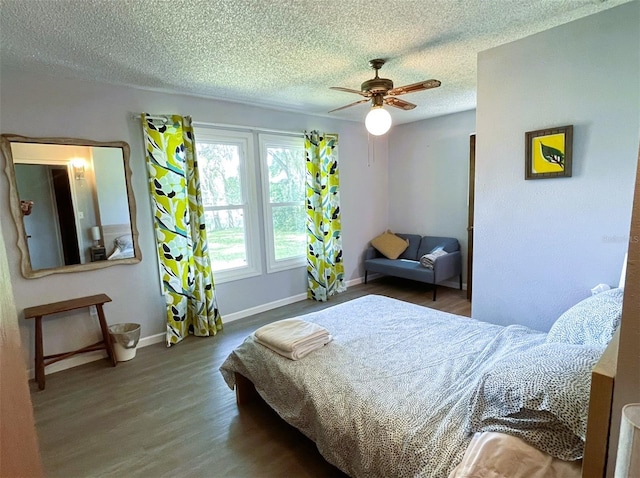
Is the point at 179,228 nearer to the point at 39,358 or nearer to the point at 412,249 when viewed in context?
the point at 39,358

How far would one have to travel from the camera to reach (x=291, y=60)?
8.48ft

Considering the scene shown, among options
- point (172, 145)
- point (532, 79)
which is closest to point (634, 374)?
point (532, 79)

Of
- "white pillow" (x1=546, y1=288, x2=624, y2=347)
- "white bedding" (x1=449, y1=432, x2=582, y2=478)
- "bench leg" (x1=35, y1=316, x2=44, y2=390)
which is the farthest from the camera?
"bench leg" (x1=35, y1=316, x2=44, y2=390)

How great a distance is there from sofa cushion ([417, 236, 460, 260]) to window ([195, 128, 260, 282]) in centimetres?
248

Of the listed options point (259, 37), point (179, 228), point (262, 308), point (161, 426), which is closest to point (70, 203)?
point (179, 228)

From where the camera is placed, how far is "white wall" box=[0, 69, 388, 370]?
2.63 meters

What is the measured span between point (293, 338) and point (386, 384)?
635 millimetres

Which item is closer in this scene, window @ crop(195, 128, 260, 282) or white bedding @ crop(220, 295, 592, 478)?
white bedding @ crop(220, 295, 592, 478)

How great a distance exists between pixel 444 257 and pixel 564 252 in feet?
6.84

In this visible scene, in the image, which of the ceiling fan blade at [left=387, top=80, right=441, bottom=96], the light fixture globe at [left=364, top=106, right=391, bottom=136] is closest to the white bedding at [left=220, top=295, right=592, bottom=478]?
the light fixture globe at [left=364, top=106, right=391, bottom=136]

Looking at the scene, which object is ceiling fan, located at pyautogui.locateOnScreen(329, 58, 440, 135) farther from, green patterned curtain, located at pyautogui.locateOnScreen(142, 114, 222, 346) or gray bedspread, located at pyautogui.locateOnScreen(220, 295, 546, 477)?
green patterned curtain, located at pyautogui.locateOnScreen(142, 114, 222, 346)

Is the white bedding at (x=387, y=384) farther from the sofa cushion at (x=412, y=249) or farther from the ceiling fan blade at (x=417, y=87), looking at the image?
the sofa cushion at (x=412, y=249)

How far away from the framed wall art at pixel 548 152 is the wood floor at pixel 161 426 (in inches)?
90.6

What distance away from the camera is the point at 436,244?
15.9 ft
